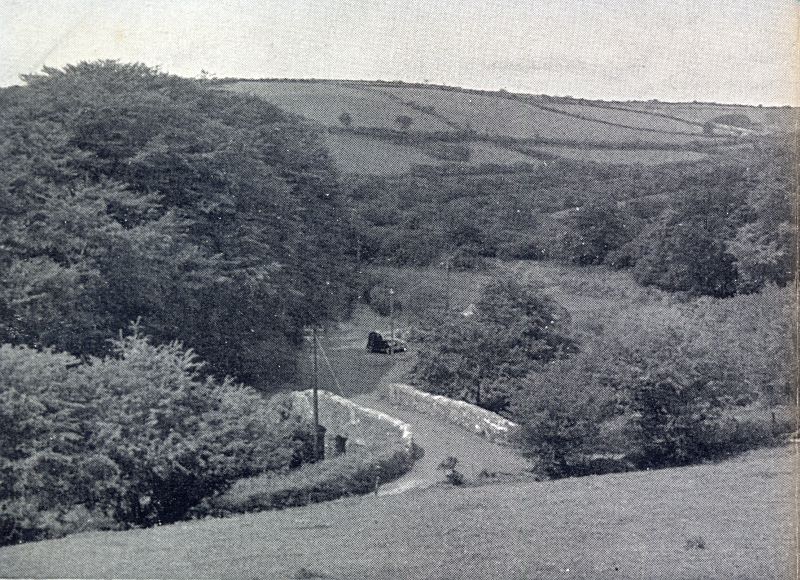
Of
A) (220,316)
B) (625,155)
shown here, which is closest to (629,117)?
(625,155)

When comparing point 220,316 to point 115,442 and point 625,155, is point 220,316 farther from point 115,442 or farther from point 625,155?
point 625,155

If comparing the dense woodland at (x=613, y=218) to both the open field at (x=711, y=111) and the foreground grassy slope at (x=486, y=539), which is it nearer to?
the open field at (x=711, y=111)

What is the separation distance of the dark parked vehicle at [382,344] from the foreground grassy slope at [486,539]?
962 inches

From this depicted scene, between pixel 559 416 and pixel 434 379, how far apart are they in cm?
1162

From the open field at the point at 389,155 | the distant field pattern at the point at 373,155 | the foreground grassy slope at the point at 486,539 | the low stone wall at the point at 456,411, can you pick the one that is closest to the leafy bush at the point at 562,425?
the low stone wall at the point at 456,411

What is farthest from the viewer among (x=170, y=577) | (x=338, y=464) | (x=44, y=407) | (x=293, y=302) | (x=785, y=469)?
(x=293, y=302)

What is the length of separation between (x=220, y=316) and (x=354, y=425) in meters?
7.34

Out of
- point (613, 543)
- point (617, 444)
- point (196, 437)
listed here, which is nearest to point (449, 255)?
point (617, 444)

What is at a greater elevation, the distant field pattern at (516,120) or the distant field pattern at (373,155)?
the distant field pattern at (516,120)

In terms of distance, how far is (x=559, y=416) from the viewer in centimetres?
2411

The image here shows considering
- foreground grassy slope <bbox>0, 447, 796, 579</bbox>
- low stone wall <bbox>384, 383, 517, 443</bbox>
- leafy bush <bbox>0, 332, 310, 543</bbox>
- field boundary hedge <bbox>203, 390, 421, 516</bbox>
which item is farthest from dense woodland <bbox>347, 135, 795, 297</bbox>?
leafy bush <bbox>0, 332, 310, 543</bbox>

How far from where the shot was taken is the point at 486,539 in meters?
15.2

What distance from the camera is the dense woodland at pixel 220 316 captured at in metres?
19.9

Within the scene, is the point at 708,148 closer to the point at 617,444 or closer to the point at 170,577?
the point at 617,444
